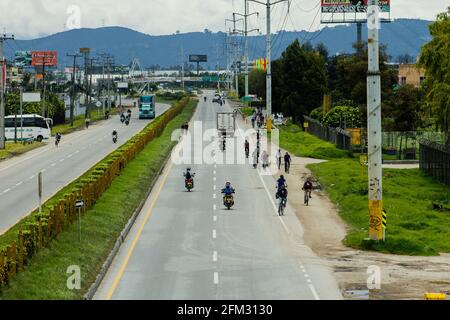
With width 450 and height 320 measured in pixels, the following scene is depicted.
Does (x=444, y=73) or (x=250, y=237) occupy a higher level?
(x=444, y=73)

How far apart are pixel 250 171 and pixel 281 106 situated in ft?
198

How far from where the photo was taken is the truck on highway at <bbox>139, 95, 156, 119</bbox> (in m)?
136

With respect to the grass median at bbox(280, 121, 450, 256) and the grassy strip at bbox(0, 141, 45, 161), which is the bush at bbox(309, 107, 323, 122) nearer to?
the grassy strip at bbox(0, 141, 45, 161)

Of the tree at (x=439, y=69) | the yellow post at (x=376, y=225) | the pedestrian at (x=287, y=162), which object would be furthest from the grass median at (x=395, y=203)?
the tree at (x=439, y=69)

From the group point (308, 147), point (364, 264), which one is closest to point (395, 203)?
point (364, 264)

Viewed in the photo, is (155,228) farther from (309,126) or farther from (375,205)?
(309,126)

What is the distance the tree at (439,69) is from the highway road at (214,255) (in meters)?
13.8

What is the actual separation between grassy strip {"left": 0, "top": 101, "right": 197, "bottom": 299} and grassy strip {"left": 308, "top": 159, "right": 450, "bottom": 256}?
933 cm

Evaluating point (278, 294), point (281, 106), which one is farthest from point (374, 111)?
point (281, 106)

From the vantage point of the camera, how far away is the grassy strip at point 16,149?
260 feet

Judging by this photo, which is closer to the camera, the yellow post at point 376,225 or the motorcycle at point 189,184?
the yellow post at point 376,225

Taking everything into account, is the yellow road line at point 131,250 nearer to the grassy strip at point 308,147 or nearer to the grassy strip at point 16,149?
the grassy strip at point 308,147

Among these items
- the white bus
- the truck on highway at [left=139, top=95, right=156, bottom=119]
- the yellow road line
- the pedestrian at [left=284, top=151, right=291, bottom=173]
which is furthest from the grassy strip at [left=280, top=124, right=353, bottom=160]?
the truck on highway at [left=139, top=95, right=156, bottom=119]

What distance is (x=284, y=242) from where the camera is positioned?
37000 millimetres
